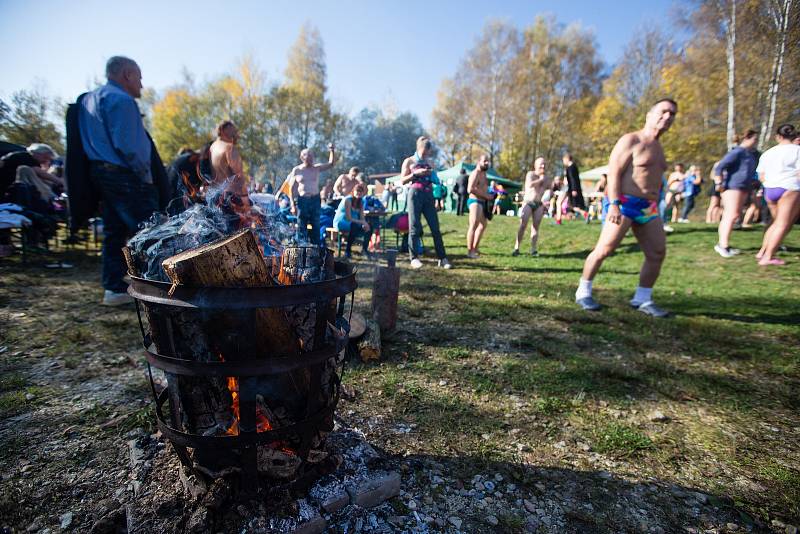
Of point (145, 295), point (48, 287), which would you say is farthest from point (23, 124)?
point (145, 295)

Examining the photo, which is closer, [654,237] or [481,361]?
[481,361]

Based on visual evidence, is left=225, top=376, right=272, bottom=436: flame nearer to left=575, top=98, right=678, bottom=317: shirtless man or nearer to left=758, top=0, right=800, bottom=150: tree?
left=575, top=98, right=678, bottom=317: shirtless man

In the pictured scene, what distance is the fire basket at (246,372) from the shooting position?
1.17 meters

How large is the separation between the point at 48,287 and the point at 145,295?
4970 mm

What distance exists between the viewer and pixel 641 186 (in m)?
3.94

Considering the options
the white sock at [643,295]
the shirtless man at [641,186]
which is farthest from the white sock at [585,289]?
the white sock at [643,295]

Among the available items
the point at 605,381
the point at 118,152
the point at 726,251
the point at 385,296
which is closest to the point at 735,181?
the point at 726,251

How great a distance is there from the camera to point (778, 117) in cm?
1219

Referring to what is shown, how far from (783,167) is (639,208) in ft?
12.8

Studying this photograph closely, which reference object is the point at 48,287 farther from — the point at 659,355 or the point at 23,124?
the point at 23,124

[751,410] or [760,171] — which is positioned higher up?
[760,171]

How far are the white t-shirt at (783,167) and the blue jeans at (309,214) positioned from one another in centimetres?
784

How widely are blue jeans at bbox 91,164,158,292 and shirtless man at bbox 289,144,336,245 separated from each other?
319 centimetres

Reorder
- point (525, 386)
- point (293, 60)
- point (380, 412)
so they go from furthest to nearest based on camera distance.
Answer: point (293, 60) < point (525, 386) < point (380, 412)
